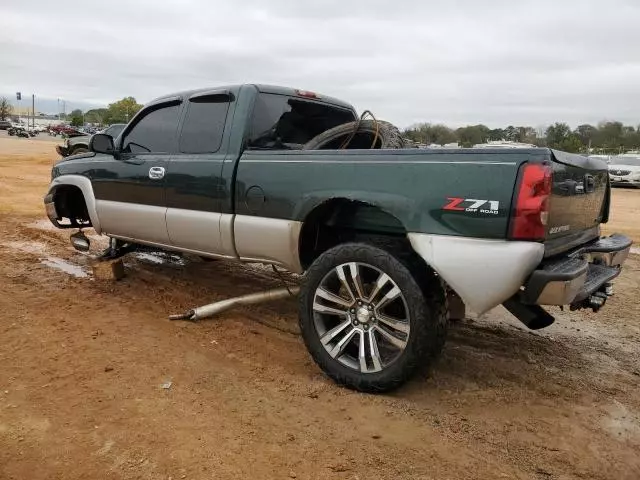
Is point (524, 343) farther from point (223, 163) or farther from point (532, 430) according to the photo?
point (223, 163)

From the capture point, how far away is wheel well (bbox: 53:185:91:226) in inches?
252

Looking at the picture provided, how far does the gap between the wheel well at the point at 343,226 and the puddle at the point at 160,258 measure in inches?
126

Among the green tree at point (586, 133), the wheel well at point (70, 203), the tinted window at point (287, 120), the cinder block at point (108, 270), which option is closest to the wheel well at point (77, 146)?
the wheel well at point (70, 203)

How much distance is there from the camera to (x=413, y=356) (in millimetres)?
3273

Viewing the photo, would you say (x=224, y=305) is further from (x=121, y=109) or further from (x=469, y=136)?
(x=121, y=109)

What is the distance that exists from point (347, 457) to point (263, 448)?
0.44 meters

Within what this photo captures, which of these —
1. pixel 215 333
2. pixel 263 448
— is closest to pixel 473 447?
pixel 263 448

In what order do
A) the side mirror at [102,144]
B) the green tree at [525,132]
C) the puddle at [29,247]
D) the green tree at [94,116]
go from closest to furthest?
the side mirror at [102,144] → the puddle at [29,247] → the green tree at [525,132] → the green tree at [94,116]

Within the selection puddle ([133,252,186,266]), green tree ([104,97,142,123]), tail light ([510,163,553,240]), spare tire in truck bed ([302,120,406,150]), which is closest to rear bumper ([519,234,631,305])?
tail light ([510,163,553,240])

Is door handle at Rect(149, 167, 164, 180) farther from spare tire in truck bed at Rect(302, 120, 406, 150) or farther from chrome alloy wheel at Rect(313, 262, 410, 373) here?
chrome alloy wheel at Rect(313, 262, 410, 373)

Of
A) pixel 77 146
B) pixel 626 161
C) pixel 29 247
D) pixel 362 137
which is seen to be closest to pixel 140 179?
pixel 362 137

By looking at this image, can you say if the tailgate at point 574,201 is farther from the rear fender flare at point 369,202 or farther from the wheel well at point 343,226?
the wheel well at point 343,226

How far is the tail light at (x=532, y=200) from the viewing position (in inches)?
115

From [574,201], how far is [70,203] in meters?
5.52
